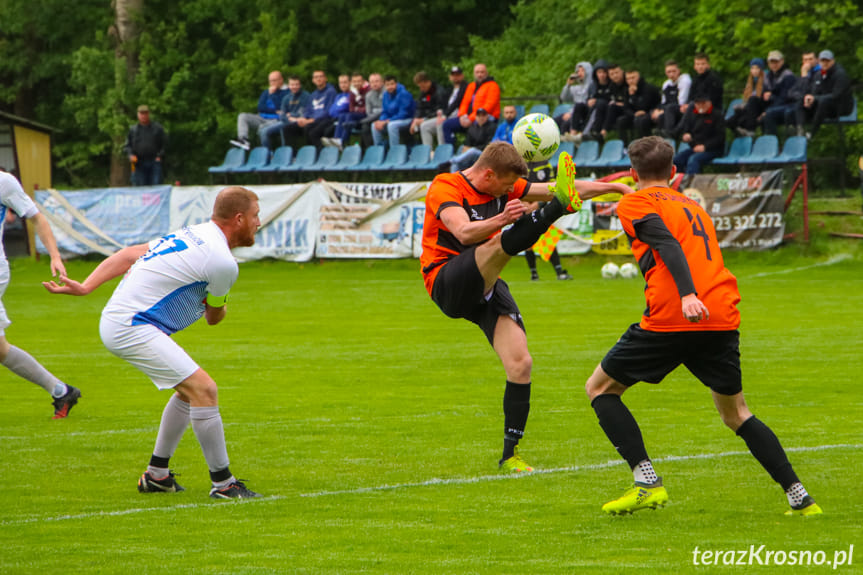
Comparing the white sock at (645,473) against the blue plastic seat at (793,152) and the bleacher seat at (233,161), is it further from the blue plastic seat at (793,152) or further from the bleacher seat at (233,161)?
the bleacher seat at (233,161)

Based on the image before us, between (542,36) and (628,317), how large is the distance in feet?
79.8

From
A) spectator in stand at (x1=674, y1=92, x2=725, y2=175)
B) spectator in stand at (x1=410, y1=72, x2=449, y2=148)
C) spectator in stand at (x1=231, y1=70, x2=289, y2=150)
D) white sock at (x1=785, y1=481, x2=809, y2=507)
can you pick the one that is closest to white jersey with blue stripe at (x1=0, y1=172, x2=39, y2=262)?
white sock at (x1=785, y1=481, x2=809, y2=507)

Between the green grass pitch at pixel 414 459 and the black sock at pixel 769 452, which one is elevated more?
the black sock at pixel 769 452

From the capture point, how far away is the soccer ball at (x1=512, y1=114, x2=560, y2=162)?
351 inches

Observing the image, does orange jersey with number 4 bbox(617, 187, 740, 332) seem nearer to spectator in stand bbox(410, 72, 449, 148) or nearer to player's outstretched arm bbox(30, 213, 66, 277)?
player's outstretched arm bbox(30, 213, 66, 277)

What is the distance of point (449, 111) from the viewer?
26109mm

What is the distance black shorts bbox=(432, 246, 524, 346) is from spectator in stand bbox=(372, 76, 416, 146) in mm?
19766

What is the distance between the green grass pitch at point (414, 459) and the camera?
5445mm

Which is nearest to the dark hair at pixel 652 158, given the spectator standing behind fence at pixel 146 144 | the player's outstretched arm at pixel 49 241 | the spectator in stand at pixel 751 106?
the player's outstretched arm at pixel 49 241

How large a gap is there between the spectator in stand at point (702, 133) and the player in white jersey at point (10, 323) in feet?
51.2

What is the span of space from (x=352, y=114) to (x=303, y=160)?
1801 millimetres

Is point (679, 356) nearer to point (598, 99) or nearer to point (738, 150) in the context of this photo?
point (738, 150)

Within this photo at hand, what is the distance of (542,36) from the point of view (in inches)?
1513

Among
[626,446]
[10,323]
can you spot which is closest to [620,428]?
[626,446]
